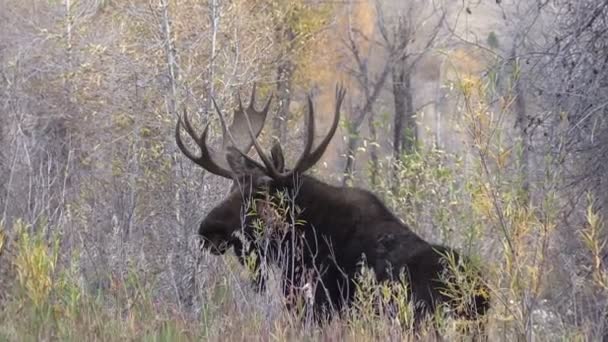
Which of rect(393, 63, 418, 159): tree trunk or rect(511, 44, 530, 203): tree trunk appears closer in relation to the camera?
rect(511, 44, 530, 203): tree trunk

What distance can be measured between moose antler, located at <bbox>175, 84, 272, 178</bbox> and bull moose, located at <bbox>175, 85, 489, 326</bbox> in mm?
16

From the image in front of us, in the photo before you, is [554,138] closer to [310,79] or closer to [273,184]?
[273,184]

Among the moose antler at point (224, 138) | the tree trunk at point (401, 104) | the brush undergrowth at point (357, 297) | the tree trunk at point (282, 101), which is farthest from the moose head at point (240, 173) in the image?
the tree trunk at point (401, 104)

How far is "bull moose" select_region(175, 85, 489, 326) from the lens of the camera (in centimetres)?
849

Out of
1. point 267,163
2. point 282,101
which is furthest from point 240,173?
point 282,101

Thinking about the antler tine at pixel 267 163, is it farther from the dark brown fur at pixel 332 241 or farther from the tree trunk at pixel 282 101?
the tree trunk at pixel 282 101

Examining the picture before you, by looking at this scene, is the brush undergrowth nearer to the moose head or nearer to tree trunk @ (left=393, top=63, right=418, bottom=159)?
the moose head

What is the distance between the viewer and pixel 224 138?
10656mm

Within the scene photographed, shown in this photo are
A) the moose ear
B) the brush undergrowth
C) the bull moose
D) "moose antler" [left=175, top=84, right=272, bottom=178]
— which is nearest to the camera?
the brush undergrowth

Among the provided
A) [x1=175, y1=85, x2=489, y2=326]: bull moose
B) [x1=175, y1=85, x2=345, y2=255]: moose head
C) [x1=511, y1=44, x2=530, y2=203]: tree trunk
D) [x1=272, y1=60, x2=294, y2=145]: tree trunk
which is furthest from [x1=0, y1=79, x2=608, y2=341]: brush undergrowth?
[x1=272, y1=60, x2=294, y2=145]: tree trunk

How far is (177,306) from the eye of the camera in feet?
26.7

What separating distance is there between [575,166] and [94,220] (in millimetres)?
4286

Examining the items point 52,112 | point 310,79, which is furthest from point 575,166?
point 310,79

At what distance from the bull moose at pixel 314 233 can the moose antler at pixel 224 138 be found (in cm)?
2
